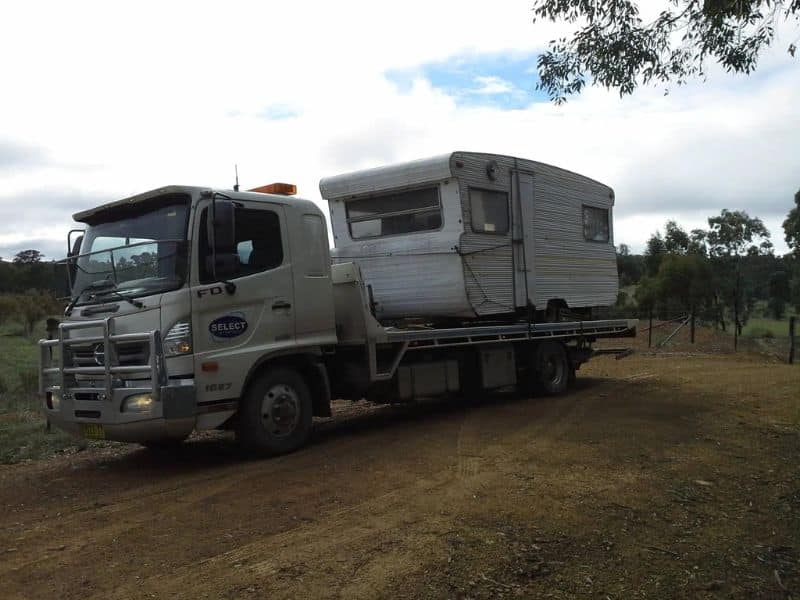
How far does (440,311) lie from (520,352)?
2346 millimetres

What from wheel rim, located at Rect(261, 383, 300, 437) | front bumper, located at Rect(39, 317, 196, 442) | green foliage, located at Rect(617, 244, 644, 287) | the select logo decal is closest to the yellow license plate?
front bumper, located at Rect(39, 317, 196, 442)

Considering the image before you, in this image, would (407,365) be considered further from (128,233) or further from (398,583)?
(398,583)

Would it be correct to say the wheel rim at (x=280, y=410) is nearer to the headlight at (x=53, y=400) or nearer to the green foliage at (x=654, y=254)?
the headlight at (x=53, y=400)

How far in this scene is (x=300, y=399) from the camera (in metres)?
7.94

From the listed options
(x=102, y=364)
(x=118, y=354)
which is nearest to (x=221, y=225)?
(x=118, y=354)

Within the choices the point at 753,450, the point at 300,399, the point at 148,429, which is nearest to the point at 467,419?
the point at 300,399

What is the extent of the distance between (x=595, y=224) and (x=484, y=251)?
3738mm

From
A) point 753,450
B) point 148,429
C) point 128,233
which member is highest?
point 128,233

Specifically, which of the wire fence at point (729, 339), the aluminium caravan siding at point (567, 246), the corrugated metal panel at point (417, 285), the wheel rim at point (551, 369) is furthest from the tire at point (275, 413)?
the wire fence at point (729, 339)

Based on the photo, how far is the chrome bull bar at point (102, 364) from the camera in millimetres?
6660

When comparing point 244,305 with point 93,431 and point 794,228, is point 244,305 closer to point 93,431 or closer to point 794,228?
point 93,431

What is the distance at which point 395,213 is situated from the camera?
33.7 ft

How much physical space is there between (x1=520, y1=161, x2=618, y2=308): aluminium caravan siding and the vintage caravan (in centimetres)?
3

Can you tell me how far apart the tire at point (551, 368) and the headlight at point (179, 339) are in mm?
6457
